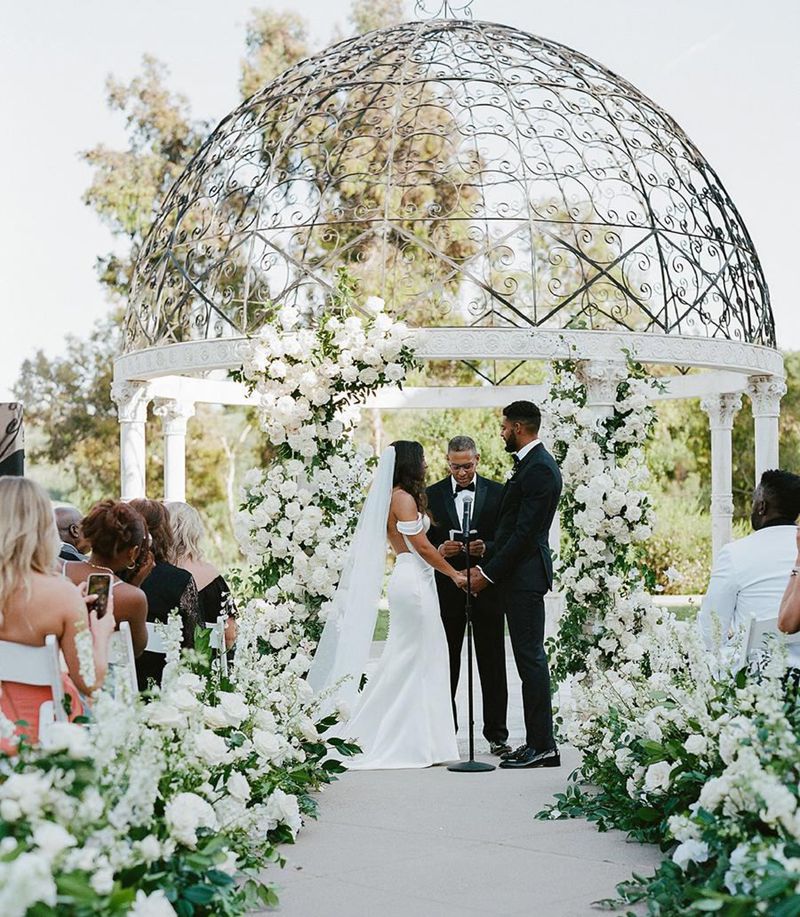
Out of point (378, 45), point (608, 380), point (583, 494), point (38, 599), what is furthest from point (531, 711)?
point (378, 45)

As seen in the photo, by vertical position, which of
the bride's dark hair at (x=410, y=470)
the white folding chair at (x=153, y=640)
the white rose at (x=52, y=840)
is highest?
the bride's dark hair at (x=410, y=470)

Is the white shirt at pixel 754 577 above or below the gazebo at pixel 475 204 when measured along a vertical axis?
below

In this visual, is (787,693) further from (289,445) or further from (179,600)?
(289,445)

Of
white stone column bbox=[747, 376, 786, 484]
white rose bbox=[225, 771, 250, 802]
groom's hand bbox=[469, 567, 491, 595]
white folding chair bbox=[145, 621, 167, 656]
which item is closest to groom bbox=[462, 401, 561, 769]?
groom's hand bbox=[469, 567, 491, 595]

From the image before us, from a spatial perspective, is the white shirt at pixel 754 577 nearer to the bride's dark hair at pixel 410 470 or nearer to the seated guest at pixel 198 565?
the seated guest at pixel 198 565

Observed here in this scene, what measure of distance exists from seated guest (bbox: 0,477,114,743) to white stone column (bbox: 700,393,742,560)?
13.1 meters

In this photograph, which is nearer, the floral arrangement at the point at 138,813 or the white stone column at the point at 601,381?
the floral arrangement at the point at 138,813

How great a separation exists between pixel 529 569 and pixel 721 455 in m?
10.1

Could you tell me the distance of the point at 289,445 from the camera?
→ 8.84 m

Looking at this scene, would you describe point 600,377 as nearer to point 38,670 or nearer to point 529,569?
point 529,569

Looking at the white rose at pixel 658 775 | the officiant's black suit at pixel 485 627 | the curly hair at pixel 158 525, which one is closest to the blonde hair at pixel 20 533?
the curly hair at pixel 158 525

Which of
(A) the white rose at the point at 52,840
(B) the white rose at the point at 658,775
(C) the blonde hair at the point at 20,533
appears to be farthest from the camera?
(B) the white rose at the point at 658,775

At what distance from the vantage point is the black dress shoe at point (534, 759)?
804 centimetres

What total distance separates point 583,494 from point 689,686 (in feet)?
9.84
